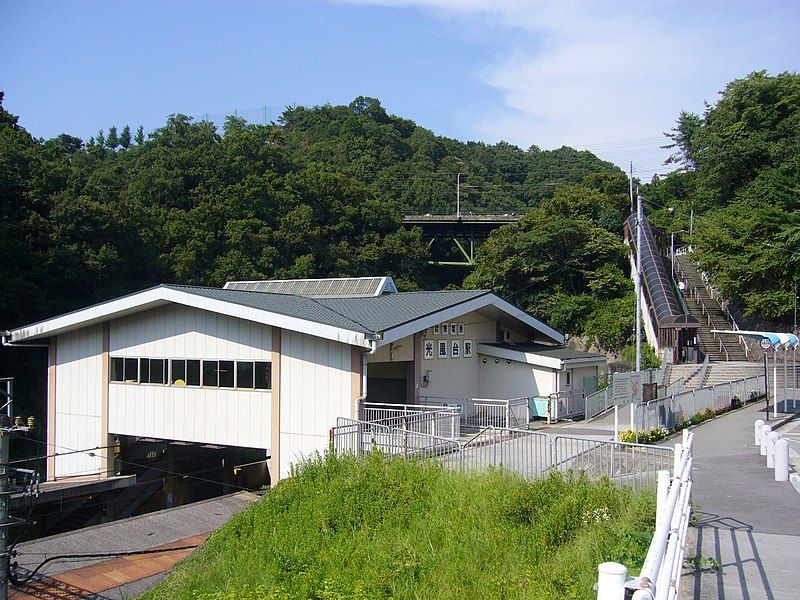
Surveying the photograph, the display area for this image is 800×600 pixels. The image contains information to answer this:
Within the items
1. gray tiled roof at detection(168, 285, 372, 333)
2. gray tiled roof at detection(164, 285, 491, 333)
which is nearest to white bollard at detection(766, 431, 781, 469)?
gray tiled roof at detection(164, 285, 491, 333)

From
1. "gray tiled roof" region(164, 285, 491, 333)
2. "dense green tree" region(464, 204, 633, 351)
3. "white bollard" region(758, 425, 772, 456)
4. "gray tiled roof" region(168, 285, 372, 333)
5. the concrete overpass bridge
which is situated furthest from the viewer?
the concrete overpass bridge

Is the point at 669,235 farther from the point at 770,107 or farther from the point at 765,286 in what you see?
the point at 765,286

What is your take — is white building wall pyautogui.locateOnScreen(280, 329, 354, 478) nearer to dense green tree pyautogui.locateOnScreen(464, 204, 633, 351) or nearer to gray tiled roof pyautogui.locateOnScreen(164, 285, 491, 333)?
gray tiled roof pyautogui.locateOnScreen(164, 285, 491, 333)

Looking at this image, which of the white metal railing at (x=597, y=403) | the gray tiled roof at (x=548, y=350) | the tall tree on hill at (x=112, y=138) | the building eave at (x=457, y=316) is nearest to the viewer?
the building eave at (x=457, y=316)

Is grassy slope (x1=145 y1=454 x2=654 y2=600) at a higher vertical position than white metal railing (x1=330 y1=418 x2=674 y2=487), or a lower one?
lower

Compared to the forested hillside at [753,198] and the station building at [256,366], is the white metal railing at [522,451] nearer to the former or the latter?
the station building at [256,366]

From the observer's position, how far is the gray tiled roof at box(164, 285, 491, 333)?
18.4 m

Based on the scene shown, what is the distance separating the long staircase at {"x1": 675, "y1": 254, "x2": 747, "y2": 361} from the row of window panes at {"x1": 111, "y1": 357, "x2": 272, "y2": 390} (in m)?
24.6

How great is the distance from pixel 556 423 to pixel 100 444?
1407 cm

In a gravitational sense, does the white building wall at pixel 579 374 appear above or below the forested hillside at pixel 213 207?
below

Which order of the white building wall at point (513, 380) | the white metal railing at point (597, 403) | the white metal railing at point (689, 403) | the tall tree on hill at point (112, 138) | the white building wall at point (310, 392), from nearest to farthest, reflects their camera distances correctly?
the white building wall at point (310, 392) → the white metal railing at point (689, 403) → the white metal railing at point (597, 403) → the white building wall at point (513, 380) → the tall tree on hill at point (112, 138)

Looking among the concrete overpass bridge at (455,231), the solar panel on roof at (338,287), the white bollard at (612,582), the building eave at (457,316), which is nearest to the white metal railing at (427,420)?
the building eave at (457,316)

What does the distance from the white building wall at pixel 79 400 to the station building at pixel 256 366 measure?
41 millimetres

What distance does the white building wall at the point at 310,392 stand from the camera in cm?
1800
